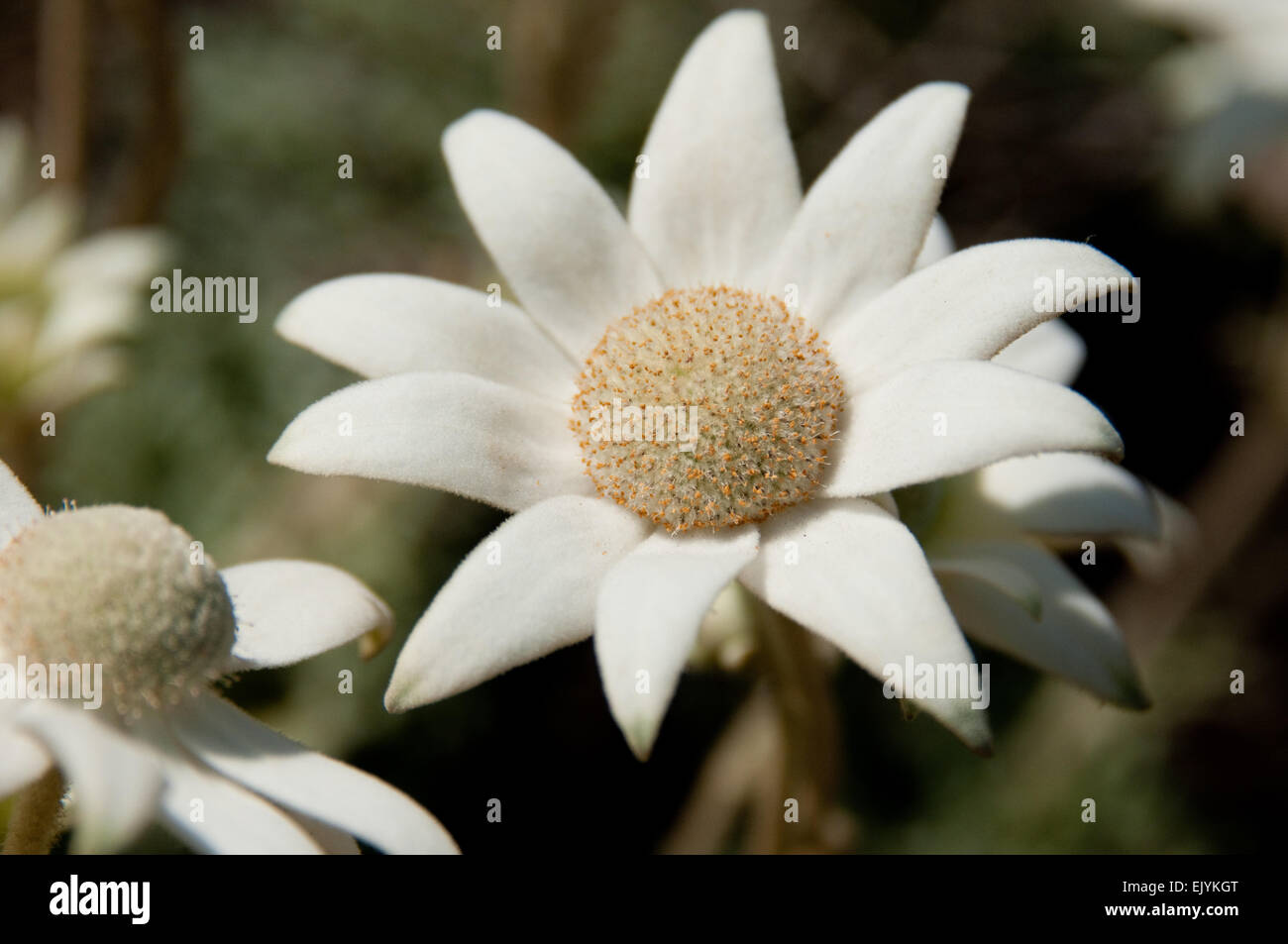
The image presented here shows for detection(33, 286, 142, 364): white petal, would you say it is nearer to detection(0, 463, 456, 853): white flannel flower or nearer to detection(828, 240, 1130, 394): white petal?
detection(0, 463, 456, 853): white flannel flower

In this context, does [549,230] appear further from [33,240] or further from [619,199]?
[619,199]

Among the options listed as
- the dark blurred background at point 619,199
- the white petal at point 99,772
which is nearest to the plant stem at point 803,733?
the white petal at point 99,772

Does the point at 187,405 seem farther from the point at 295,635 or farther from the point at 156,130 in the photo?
the point at 295,635

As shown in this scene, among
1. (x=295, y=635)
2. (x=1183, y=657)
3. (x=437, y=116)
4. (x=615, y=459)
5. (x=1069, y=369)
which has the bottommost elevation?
(x=1183, y=657)

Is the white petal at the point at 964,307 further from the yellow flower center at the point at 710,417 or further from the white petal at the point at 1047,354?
the white petal at the point at 1047,354

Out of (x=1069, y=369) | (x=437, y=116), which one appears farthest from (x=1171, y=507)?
(x=437, y=116)

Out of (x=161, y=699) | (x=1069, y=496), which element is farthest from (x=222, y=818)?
(x=1069, y=496)

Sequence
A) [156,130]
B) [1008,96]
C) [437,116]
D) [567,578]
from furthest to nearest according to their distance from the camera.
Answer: [1008,96], [437,116], [156,130], [567,578]

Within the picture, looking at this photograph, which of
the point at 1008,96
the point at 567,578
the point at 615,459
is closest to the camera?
the point at 567,578
